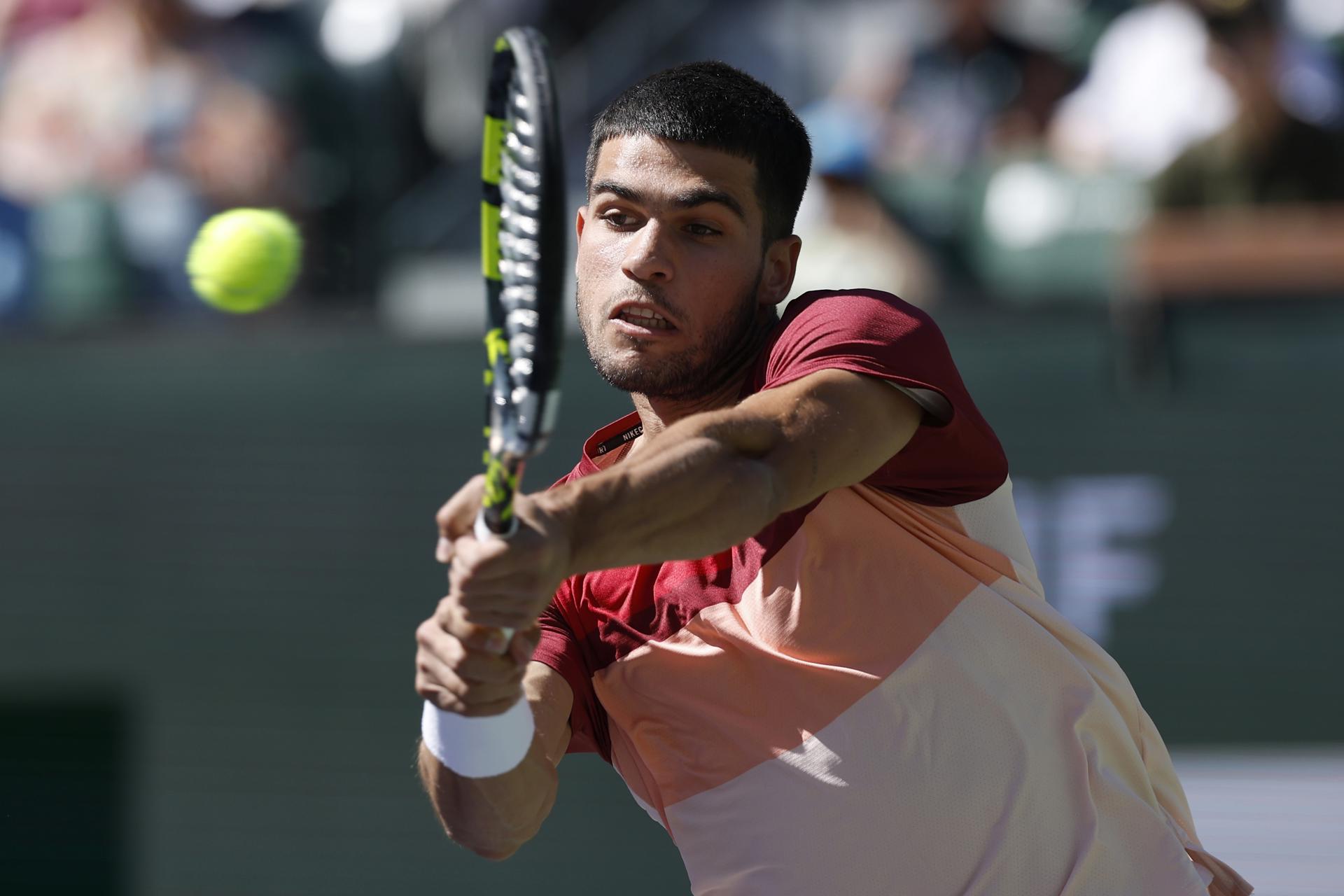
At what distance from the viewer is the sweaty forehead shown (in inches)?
102

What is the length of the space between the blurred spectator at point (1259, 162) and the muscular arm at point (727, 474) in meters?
4.04

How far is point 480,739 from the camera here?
97.5 inches

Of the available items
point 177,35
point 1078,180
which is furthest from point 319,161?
point 1078,180

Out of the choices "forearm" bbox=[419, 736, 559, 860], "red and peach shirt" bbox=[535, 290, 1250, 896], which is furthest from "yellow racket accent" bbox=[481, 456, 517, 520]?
"forearm" bbox=[419, 736, 559, 860]

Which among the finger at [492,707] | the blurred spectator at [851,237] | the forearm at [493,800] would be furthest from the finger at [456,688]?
the blurred spectator at [851,237]

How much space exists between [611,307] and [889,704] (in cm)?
71

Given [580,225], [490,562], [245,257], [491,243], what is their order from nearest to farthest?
[490,562], [491,243], [580,225], [245,257]

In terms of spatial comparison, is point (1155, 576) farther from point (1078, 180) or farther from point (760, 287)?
point (760, 287)

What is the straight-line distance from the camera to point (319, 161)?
21.4ft

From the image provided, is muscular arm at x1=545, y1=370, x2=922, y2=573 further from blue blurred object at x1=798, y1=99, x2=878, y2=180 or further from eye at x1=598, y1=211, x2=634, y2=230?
blue blurred object at x1=798, y1=99, x2=878, y2=180

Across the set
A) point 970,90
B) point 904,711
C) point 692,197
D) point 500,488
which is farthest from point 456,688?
point 970,90

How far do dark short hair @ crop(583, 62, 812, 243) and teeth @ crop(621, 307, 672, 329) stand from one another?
24 centimetres

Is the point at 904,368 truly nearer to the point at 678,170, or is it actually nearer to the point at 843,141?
the point at 678,170

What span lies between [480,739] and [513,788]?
16 centimetres
